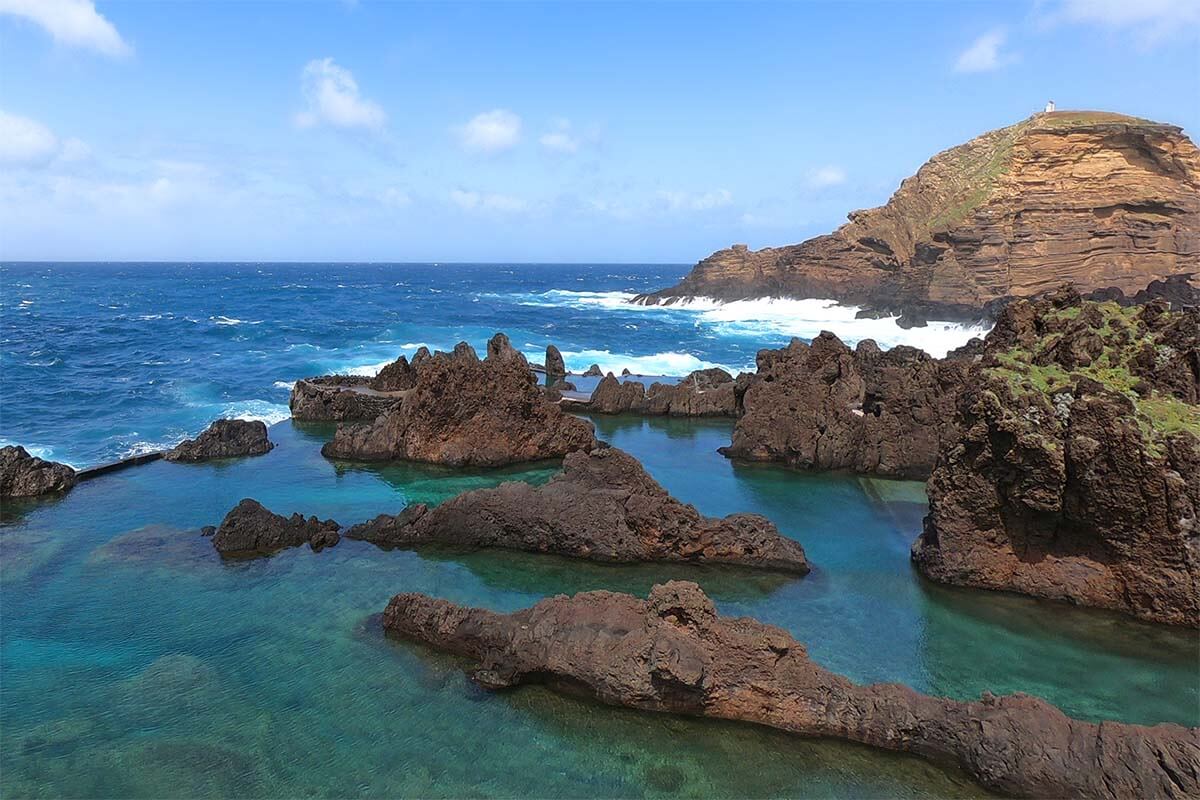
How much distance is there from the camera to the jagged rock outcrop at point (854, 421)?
26938 mm

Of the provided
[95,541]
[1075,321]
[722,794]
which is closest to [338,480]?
[95,541]

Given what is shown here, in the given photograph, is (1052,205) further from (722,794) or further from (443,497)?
(722,794)

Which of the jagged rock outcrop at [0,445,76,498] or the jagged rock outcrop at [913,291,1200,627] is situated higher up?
the jagged rock outcrop at [913,291,1200,627]

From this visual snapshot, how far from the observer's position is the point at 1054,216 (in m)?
68.3

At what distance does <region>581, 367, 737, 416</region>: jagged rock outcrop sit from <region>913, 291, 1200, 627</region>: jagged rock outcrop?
59.2ft

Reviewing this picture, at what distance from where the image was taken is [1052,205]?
68500mm

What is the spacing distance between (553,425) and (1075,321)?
58.0ft

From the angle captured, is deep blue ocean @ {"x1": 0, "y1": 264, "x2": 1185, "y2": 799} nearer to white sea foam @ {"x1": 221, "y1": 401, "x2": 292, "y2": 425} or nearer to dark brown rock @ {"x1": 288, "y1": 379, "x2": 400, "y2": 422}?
dark brown rock @ {"x1": 288, "y1": 379, "x2": 400, "y2": 422}

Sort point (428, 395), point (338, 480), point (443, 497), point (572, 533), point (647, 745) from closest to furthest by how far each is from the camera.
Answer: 1. point (647, 745)
2. point (572, 533)
3. point (443, 497)
4. point (338, 480)
5. point (428, 395)

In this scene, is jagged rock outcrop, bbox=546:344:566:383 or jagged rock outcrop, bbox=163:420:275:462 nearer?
jagged rock outcrop, bbox=163:420:275:462

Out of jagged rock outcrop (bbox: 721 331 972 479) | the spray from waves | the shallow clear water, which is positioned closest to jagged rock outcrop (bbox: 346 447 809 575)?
jagged rock outcrop (bbox: 721 331 972 479)

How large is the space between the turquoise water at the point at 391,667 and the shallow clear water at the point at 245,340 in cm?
1372

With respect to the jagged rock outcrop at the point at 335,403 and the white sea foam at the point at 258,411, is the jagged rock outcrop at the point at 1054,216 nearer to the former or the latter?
the jagged rock outcrop at the point at 335,403

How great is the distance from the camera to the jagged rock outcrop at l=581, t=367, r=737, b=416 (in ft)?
121
